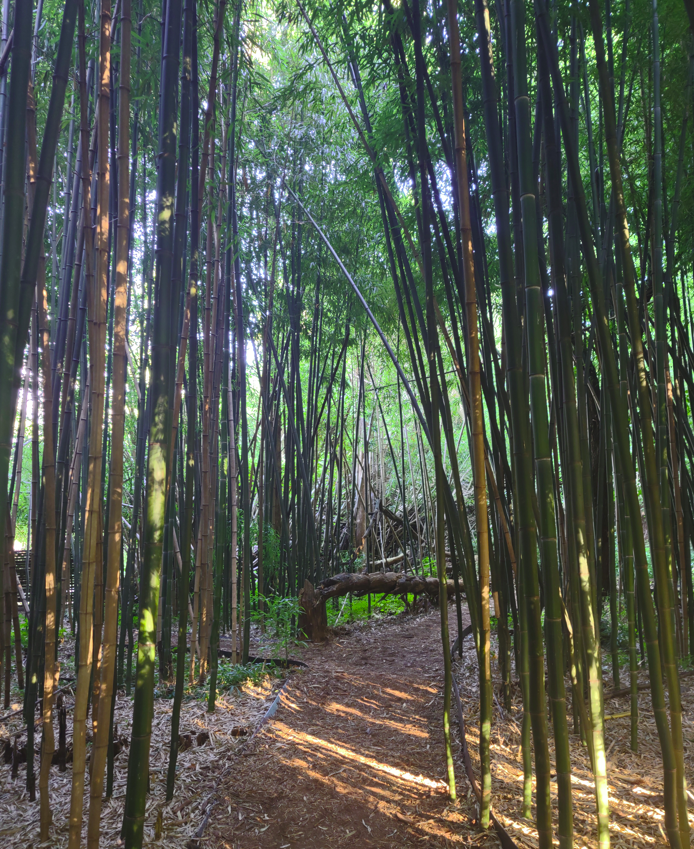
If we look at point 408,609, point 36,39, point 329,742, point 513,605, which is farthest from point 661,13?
point 408,609

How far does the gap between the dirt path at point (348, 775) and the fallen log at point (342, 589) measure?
74 centimetres

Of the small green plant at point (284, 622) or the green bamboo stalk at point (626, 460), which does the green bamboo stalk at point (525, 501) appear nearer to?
the green bamboo stalk at point (626, 460)

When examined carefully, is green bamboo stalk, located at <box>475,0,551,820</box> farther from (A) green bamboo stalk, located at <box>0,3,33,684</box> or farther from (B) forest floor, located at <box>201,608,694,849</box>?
(A) green bamboo stalk, located at <box>0,3,33,684</box>

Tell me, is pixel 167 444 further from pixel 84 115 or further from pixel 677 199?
pixel 677 199

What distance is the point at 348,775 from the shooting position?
1736 millimetres

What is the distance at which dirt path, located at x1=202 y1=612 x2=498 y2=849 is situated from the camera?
4.61 feet

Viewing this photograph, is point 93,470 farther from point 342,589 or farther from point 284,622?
point 342,589

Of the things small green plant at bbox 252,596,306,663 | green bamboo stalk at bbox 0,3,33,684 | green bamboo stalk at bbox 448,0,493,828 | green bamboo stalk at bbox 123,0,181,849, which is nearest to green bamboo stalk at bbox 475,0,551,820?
green bamboo stalk at bbox 448,0,493,828

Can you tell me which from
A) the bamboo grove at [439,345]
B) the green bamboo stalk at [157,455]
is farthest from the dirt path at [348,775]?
the green bamboo stalk at [157,455]

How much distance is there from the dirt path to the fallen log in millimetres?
736

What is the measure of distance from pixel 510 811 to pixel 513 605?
0.57 m

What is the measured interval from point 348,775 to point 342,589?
2.24m

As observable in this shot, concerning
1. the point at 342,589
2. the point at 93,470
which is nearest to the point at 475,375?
the point at 93,470

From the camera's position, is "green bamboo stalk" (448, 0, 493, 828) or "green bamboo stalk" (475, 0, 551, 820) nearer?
"green bamboo stalk" (475, 0, 551, 820)
